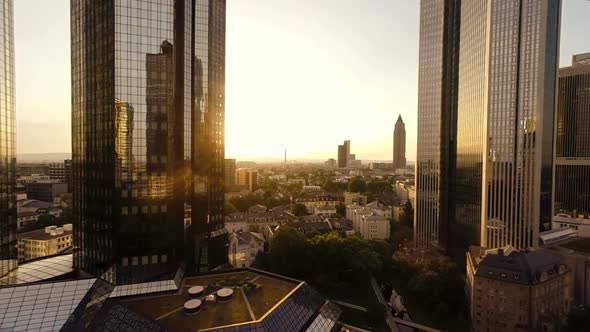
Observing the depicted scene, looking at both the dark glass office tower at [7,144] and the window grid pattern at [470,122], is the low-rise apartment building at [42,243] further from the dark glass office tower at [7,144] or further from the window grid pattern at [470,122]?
the window grid pattern at [470,122]

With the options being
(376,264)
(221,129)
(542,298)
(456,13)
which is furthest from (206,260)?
(456,13)

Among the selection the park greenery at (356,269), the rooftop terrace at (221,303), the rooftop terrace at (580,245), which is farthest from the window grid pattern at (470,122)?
the rooftop terrace at (221,303)

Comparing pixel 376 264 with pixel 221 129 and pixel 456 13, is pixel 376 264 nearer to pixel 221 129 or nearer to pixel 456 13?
pixel 221 129

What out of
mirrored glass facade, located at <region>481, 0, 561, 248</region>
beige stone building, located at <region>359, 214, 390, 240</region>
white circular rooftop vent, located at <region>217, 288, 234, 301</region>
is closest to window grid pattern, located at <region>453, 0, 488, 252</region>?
mirrored glass facade, located at <region>481, 0, 561, 248</region>

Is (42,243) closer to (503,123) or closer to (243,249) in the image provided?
(243,249)

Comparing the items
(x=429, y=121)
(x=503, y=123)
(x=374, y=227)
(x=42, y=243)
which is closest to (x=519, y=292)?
(x=503, y=123)

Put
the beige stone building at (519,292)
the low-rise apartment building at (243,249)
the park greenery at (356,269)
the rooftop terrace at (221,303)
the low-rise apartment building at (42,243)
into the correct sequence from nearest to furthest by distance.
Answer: the rooftop terrace at (221,303) < the beige stone building at (519,292) < the park greenery at (356,269) < the low-rise apartment building at (243,249) < the low-rise apartment building at (42,243)
